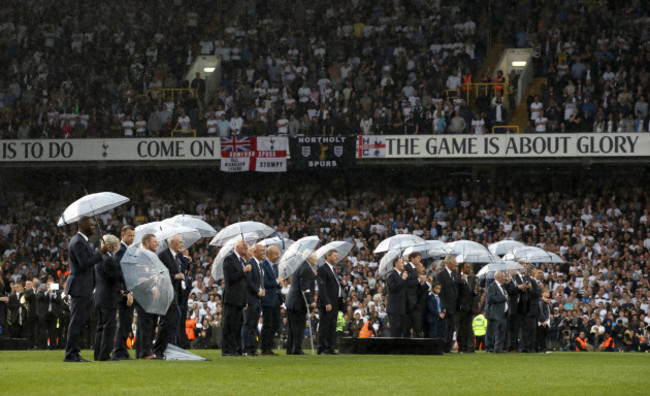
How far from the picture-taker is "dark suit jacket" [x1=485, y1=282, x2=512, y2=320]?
2186 cm

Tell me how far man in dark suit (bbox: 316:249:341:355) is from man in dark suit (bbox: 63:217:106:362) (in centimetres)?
525

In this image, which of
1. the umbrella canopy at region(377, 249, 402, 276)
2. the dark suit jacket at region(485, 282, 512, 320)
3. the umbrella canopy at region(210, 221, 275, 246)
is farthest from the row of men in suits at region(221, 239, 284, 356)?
the dark suit jacket at region(485, 282, 512, 320)

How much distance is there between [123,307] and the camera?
15516 millimetres

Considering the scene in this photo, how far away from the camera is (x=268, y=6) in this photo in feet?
145

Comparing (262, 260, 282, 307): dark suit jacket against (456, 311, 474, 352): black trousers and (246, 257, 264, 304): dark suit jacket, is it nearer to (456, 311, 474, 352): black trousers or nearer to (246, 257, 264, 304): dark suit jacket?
(246, 257, 264, 304): dark suit jacket

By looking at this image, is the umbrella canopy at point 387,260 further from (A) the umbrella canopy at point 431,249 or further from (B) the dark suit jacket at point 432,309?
(B) the dark suit jacket at point 432,309

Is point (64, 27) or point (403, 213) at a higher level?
point (64, 27)

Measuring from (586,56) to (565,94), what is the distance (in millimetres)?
2273

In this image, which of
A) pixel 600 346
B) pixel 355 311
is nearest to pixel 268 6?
pixel 355 311

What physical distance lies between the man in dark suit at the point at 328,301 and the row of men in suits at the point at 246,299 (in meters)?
0.78

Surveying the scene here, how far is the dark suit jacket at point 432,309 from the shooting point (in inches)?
832

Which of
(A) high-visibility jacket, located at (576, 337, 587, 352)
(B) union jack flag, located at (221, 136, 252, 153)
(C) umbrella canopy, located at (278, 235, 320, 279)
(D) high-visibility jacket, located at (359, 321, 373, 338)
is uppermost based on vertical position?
(B) union jack flag, located at (221, 136, 252, 153)

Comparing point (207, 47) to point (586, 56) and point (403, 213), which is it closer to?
point (403, 213)

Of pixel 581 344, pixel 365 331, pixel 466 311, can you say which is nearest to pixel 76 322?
pixel 466 311
